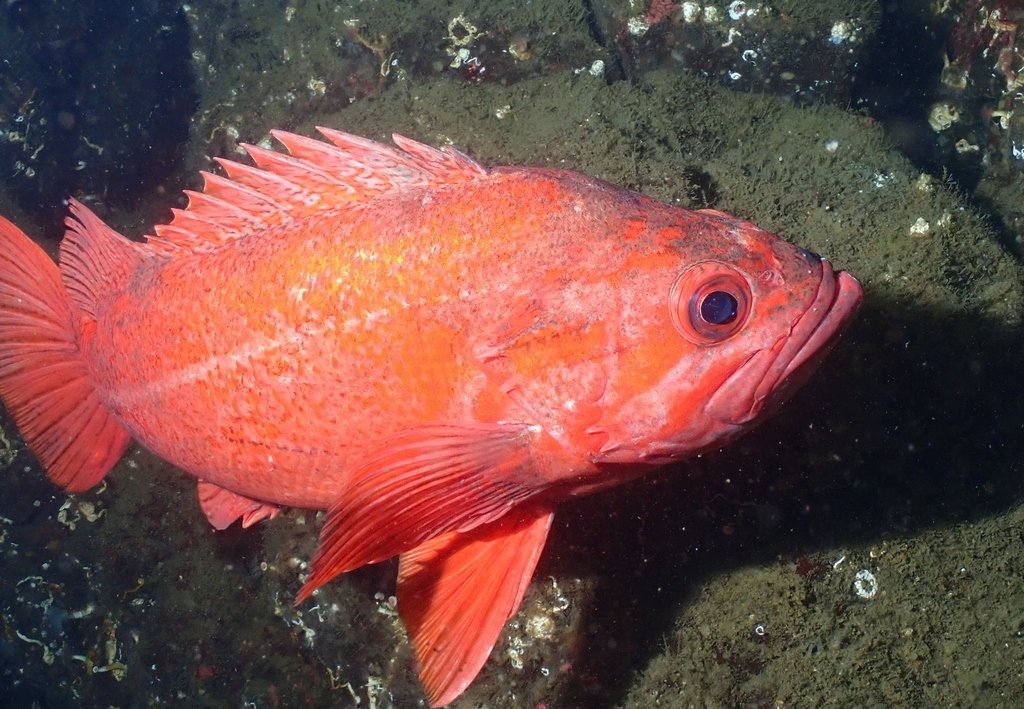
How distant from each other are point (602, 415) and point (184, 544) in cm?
451

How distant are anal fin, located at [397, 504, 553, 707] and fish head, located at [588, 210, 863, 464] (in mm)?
614

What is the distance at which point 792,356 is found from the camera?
5.95 feet

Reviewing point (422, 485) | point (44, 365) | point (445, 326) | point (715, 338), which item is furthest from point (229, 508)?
point (715, 338)

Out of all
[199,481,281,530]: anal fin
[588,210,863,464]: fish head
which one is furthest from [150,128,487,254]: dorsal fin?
[199,481,281,530]: anal fin

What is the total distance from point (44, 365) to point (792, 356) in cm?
371

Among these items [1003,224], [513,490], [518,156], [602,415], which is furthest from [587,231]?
[1003,224]

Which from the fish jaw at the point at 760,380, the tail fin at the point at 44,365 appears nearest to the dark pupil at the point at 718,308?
the fish jaw at the point at 760,380

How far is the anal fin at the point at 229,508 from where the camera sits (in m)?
3.17

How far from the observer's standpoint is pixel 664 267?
6.44 feet

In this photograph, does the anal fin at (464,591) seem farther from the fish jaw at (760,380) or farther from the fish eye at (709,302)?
the fish eye at (709,302)

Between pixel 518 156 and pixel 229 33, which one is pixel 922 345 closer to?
pixel 518 156

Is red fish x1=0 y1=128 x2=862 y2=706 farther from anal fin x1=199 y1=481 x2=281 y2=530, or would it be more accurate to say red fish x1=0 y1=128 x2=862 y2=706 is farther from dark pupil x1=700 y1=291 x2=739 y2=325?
anal fin x1=199 y1=481 x2=281 y2=530

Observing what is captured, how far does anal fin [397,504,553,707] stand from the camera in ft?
7.57

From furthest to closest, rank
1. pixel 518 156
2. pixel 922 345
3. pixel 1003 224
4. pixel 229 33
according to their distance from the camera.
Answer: pixel 229 33 < pixel 1003 224 < pixel 518 156 < pixel 922 345
